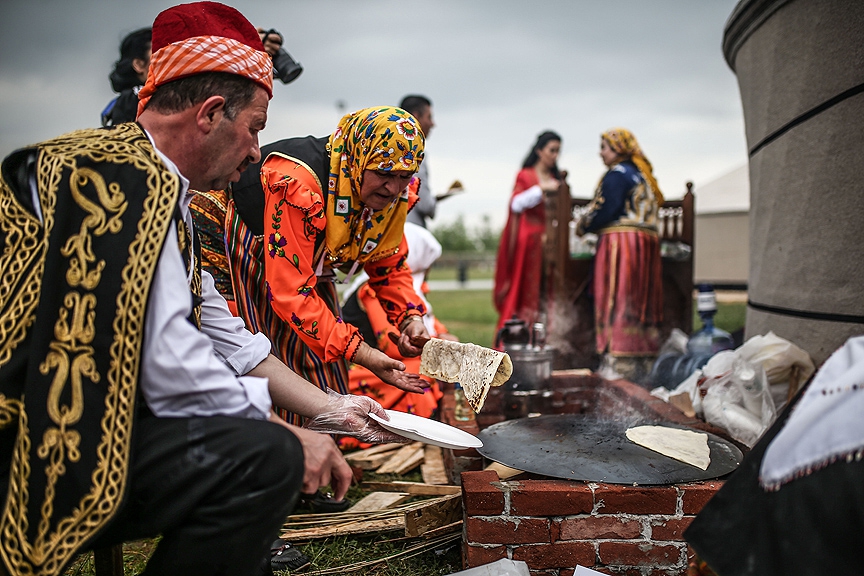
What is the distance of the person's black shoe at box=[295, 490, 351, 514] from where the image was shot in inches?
112

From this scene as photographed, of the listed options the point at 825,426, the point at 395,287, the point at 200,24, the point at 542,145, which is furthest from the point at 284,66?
the point at 542,145

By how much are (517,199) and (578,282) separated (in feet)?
4.82

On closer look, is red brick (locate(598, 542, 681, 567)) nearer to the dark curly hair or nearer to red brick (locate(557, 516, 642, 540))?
red brick (locate(557, 516, 642, 540))

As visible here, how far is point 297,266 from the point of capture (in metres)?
2.38

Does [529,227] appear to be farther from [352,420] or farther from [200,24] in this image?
[200,24]

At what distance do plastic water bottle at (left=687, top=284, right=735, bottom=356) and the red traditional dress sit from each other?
6.93 feet

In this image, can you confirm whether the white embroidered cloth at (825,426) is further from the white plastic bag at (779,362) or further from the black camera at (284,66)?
the black camera at (284,66)

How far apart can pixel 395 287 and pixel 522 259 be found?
174 inches

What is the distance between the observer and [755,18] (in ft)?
13.5

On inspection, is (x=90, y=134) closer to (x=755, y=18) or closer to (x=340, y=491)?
(x=340, y=491)

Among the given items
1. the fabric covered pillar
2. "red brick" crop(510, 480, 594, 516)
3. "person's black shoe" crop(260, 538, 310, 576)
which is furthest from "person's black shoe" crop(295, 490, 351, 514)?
the fabric covered pillar

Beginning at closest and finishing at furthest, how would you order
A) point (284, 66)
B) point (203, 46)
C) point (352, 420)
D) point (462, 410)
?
point (203, 46) → point (352, 420) → point (462, 410) → point (284, 66)

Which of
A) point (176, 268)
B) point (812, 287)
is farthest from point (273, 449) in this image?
point (812, 287)

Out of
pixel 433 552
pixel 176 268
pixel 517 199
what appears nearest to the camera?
pixel 176 268
